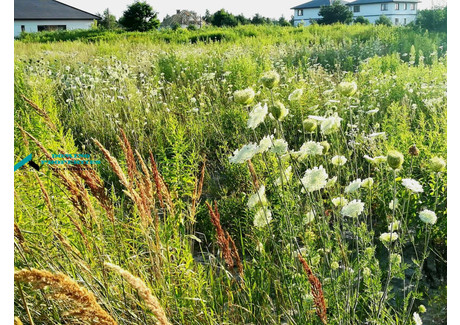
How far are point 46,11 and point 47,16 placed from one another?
0.10 m

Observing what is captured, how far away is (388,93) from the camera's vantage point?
3.58 m

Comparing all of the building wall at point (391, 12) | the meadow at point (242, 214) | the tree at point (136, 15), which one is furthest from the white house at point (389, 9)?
the tree at point (136, 15)

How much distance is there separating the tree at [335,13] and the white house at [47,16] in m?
1.34

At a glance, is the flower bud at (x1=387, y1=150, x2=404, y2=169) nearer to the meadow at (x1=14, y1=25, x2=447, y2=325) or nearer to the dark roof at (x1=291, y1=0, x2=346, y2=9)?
the meadow at (x1=14, y1=25, x2=447, y2=325)

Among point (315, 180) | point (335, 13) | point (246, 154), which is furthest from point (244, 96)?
A: point (335, 13)

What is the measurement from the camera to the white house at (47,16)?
77.9 inches

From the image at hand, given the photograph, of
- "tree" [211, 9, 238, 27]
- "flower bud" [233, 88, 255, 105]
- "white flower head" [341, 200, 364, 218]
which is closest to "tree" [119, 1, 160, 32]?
"tree" [211, 9, 238, 27]

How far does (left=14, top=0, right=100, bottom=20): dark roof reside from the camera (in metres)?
1.94

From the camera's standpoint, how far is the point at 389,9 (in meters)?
2.47

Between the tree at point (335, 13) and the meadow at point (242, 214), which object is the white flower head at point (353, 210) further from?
the tree at point (335, 13)

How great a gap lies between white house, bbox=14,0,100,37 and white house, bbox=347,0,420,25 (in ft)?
4.72

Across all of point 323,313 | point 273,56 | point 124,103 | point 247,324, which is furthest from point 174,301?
point 273,56

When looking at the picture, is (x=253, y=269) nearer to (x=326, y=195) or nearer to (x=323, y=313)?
(x=323, y=313)

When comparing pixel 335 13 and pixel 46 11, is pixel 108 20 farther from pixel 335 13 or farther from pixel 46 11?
pixel 335 13
